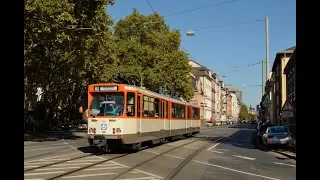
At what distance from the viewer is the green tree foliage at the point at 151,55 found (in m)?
54.2

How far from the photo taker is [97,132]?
19.5 m

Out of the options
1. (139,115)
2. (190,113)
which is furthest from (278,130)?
(139,115)

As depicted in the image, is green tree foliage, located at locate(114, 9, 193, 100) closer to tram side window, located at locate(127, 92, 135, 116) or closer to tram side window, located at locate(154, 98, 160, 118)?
tram side window, located at locate(154, 98, 160, 118)

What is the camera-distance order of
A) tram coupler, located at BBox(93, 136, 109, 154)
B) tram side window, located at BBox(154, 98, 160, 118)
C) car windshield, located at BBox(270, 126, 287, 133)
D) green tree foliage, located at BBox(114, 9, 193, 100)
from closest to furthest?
tram coupler, located at BBox(93, 136, 109, 154), tram side window, located at BBox(154, 98, 160, 118), car windshield, located at BBox(270, 126, 287, 133), green tree foliage, located at BBox(114, 9, 193, 100)

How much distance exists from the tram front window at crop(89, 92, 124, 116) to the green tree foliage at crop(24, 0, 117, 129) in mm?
7905

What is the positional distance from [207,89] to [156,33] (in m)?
76.4

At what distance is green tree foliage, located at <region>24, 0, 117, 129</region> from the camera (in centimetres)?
2559

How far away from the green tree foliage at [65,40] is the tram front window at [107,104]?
791cm

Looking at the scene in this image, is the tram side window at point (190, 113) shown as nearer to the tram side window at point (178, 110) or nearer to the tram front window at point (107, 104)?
the tram side window at point (178, 110)

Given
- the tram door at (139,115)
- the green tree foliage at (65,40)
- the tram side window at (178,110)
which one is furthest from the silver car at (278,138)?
the green tree foliage at (65,40)

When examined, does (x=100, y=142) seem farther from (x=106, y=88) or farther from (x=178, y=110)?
(x=178, y=110)

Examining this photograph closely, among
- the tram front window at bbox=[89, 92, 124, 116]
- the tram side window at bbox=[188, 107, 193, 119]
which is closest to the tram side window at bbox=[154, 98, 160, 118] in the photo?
the tram front window at bbox=[89, 92, 124, 116]

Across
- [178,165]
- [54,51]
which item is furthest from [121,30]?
[178,165]
